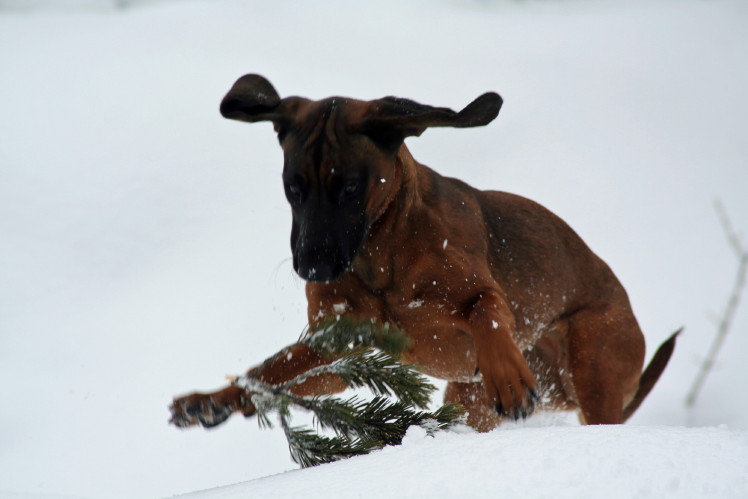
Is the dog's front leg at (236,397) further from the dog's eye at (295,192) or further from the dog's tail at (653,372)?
the dog's tail at (653,372)

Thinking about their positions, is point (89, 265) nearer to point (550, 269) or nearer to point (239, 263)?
point (239, 263)

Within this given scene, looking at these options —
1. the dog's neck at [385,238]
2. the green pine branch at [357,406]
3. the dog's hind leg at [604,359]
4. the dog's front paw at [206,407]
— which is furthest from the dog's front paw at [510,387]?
the dog's hind leg at [604,359]

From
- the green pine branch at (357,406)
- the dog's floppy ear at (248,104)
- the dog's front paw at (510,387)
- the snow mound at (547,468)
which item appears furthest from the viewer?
the dog's floppy ear at (248,104)

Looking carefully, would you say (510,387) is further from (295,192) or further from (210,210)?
(210,210)

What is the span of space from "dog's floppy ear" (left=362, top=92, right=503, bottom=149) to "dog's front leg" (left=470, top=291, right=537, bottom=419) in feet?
1.99

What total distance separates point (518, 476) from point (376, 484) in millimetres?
258

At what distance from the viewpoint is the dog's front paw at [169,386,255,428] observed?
251 centimetres

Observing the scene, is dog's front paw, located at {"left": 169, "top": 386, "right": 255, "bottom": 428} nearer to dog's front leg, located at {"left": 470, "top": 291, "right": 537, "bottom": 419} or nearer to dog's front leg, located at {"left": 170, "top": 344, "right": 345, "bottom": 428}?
dog's front leg, located at {"left": 170, "top": 344, "right": 345, "bottom": 428}

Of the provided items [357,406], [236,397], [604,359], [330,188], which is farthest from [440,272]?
[604,359]

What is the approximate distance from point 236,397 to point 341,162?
2.59 ft

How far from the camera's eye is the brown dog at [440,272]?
2.56 metres

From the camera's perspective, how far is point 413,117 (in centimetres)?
267

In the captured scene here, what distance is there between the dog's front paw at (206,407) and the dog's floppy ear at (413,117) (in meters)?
0.93

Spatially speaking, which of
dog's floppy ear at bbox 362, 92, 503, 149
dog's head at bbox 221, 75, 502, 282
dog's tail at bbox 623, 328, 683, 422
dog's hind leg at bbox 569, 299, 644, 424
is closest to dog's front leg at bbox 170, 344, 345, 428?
dog's head at bbox 221, 75, 502, 282
